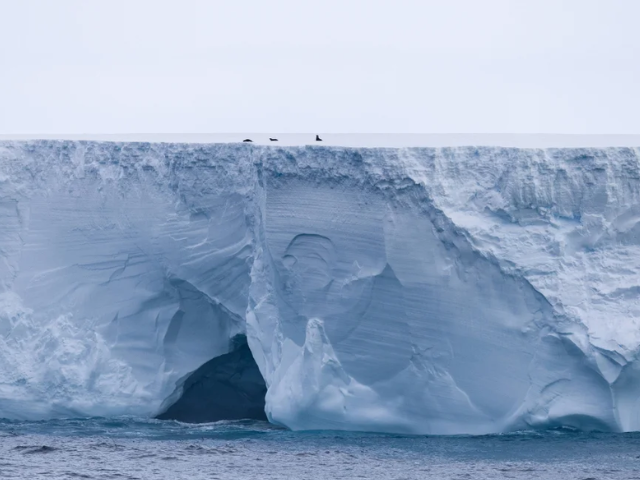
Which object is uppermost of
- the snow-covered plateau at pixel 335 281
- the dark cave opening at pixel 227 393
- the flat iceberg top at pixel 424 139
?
the flat iceberg top at pixel 424 139

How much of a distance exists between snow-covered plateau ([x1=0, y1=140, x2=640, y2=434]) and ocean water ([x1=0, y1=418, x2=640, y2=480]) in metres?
0.29

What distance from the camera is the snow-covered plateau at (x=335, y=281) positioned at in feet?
37.3

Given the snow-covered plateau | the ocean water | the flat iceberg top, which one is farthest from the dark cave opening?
the flat iceberg top

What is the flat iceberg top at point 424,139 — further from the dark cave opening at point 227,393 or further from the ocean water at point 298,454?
the ocean water at point 298,454

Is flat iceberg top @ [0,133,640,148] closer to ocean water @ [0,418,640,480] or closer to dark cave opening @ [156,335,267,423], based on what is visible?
dark cave opening @ [156,335,267,423]

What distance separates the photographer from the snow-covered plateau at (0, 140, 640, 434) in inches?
448

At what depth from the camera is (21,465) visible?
10578 mm

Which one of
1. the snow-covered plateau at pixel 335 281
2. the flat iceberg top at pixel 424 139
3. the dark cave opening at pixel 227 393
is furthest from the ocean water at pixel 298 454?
the flat iceberg top at pixel 424 139

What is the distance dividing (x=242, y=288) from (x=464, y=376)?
241 cm

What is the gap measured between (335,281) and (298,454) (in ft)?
5.81

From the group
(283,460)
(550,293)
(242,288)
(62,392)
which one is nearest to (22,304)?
(62,392)

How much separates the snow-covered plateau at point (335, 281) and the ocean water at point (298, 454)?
29cm

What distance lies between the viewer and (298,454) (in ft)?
36.0

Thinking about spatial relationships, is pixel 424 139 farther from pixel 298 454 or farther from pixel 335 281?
pixel 298 454
